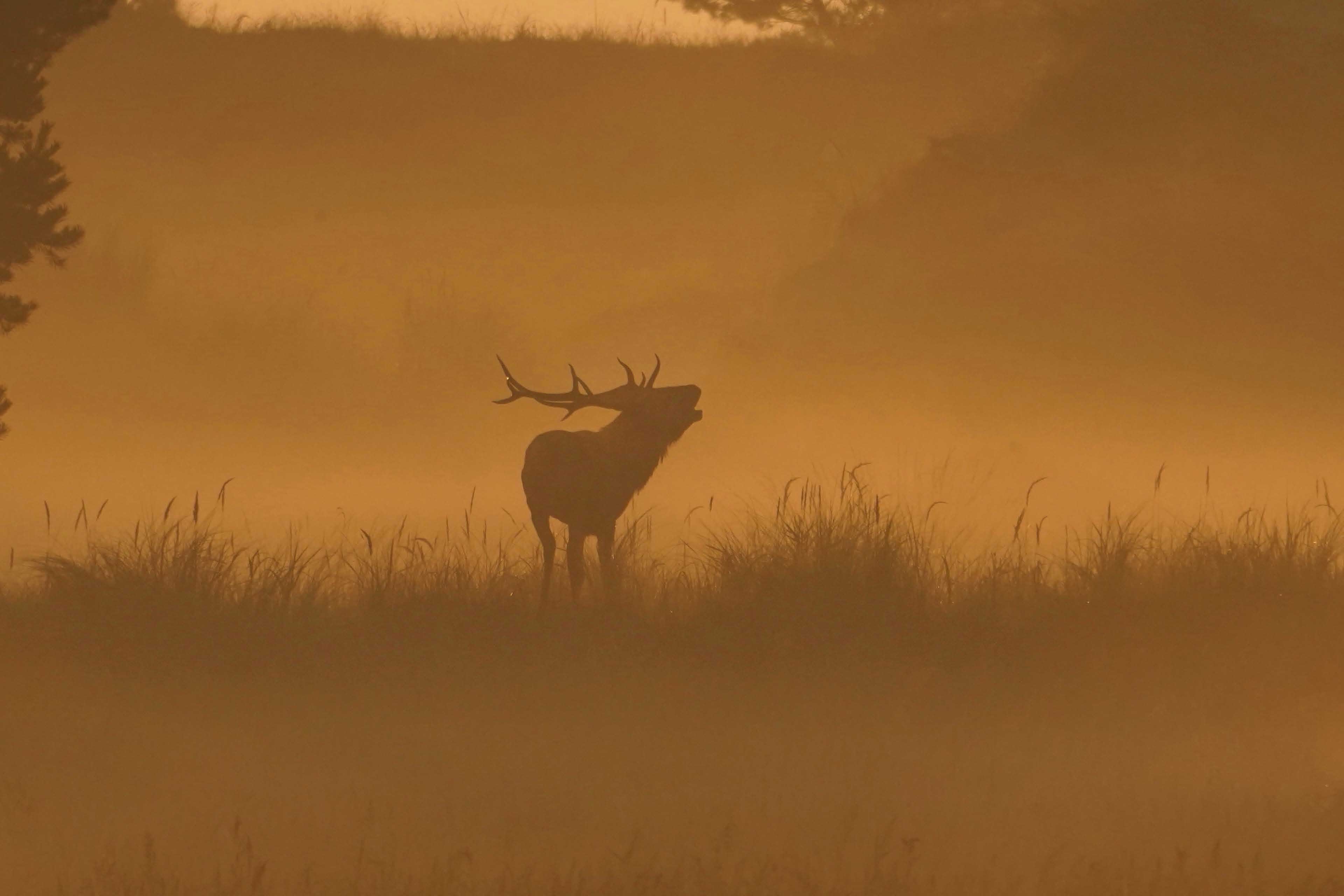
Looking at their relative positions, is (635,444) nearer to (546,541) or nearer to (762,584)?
(546,541)

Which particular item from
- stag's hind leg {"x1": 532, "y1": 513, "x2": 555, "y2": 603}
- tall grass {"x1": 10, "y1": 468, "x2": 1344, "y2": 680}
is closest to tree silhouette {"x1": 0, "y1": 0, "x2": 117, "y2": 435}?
Answer: tall grass {"x1": 10, "y1": 468, "x2": 1344, "y2": 680}

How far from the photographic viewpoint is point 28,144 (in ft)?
37.9

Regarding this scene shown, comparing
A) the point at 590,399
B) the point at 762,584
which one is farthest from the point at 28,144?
the point at 762,584

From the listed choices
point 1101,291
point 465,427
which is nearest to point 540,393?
point 465,427

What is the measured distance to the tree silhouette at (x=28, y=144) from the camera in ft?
37.5

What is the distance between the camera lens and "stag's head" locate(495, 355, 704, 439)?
410 inches

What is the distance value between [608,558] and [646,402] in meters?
1.28

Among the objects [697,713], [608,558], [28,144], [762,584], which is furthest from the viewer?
[28,144]

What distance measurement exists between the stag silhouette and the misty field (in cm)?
25

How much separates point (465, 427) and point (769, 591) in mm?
7930

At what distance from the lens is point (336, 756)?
21.9ft

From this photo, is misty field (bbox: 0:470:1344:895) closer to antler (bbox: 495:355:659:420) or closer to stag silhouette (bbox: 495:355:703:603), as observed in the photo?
stag silhouette (bbox: 495:355:703:603)

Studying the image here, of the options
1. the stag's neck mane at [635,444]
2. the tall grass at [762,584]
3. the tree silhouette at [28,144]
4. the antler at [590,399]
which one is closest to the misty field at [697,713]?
the tall grass at [762,584]

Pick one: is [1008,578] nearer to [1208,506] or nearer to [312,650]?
[1208,506]
